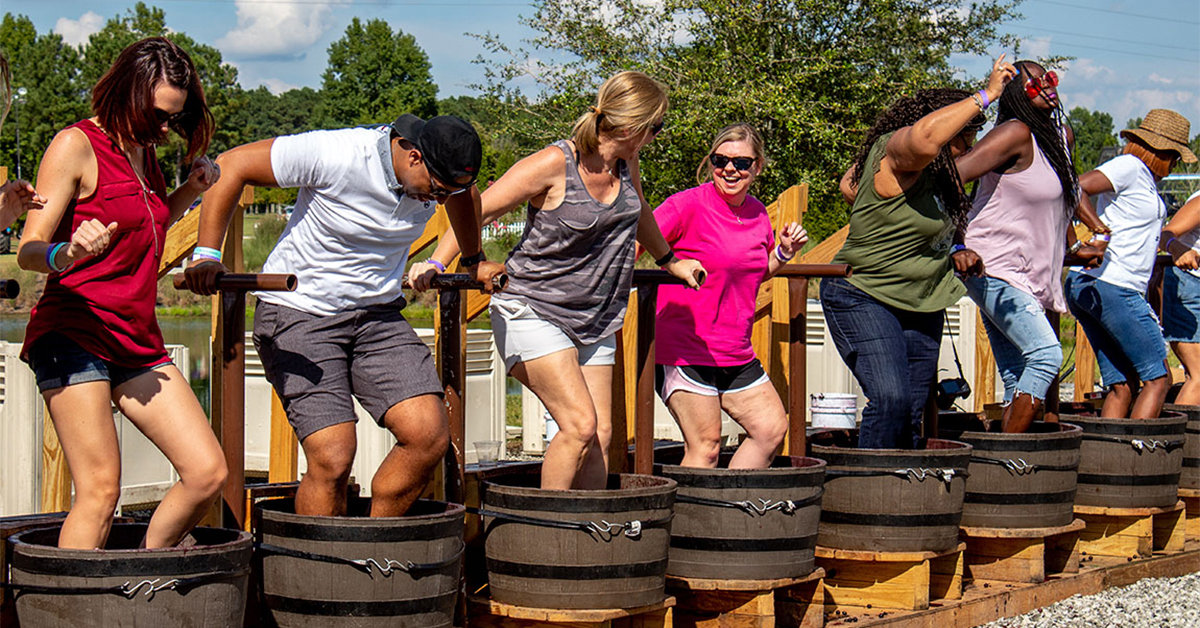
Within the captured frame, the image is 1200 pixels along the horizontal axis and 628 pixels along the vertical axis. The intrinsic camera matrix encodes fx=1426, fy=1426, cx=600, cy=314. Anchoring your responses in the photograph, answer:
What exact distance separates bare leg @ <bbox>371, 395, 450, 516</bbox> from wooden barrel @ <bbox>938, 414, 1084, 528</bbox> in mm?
2557

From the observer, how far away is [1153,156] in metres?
6.79

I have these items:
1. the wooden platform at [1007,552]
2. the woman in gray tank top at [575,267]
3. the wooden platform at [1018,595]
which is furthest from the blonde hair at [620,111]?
the wooden platform at [1007,552]

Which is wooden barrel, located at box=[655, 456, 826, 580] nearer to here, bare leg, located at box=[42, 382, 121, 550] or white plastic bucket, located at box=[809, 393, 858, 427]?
bare leg, located at box=[42, 382, 121, 550]

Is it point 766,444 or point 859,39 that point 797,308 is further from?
point 859,39

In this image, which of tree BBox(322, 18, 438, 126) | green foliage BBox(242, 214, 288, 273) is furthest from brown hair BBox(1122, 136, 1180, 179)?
tree BBox(322, 18, 438, 126)

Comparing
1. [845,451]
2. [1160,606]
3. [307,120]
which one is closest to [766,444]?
[845,451]

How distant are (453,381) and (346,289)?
1.79 ft

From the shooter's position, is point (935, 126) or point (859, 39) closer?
point (935, 126)

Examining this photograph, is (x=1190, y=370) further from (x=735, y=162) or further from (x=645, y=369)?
(x=645, y=369)

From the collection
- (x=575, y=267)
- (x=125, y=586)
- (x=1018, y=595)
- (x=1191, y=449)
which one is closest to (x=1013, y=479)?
(x=1018, y=595)

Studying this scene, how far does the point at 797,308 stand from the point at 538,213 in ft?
4.82

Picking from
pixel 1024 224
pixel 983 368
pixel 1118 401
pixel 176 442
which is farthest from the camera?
pixel 983 368

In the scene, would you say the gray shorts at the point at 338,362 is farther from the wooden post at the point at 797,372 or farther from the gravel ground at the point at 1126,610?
the gravel ground at the point at 1126,610

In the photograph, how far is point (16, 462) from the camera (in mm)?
5914
